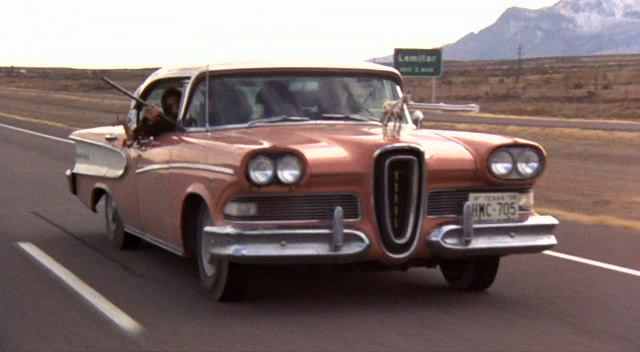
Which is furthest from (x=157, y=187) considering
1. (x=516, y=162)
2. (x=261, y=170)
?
(x=516, y=162)

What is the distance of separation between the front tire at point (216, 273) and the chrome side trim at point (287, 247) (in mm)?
342

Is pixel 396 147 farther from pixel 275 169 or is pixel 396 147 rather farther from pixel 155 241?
pixel 155 241

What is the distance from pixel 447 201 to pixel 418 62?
1067 inches

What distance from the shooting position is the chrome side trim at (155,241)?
7.82 meters

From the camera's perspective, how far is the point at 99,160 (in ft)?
32.4

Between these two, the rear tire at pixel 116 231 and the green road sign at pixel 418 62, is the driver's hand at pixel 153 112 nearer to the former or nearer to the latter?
the rear tire at pixel 116 231

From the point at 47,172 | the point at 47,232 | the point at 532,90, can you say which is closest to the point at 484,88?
the point at 532,90

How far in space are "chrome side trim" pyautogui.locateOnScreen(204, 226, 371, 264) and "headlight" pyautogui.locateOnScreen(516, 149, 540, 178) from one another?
124 cm

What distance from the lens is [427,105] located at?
28.5 ft

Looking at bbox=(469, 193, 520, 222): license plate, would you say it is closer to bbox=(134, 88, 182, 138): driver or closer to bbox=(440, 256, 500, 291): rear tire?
bbox=(440, 256, 500, 291): rear tire

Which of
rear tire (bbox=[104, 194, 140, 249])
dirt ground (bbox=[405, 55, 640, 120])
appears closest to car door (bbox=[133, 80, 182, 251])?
rear tire (bbox=[104, 194, 140, 249])

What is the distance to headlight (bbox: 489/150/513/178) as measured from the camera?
694 centimetres

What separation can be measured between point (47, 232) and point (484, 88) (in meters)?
73.8

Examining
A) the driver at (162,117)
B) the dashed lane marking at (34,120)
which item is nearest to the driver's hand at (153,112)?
the driver at (162,117)
